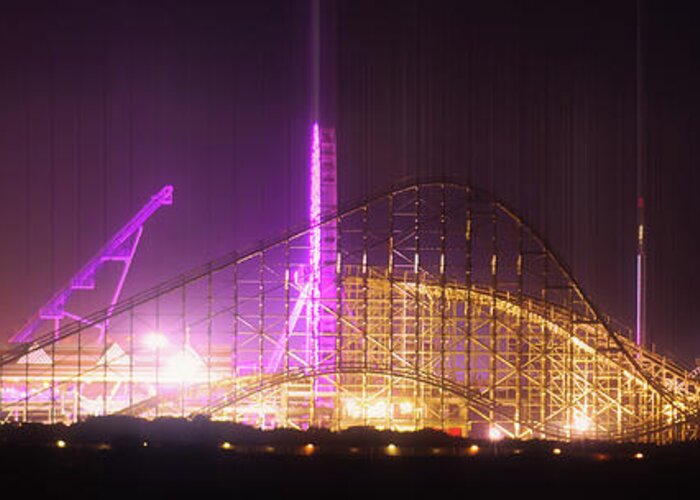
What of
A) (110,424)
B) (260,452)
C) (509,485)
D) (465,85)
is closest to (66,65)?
(465,85)

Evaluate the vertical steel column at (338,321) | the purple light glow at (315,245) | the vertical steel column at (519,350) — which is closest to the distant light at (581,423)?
the vertical steel column at (519,350)

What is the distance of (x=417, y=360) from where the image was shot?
63.8 feet

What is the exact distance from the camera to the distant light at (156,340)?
18922 mm

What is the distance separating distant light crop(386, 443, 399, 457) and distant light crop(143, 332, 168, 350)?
18.0ft

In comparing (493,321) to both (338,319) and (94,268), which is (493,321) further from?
(94,268)

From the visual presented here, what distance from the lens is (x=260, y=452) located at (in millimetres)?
14688

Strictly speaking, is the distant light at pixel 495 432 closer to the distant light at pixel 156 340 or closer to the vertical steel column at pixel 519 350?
the vertical steel column at pixel 519 350

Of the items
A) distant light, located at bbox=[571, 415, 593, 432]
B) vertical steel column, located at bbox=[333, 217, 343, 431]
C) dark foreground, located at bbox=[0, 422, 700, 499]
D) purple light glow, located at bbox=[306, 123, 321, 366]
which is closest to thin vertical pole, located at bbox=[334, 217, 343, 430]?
vertical steel column, located at bbox=[333, 217, 343, 431]

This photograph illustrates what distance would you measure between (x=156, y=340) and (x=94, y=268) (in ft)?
30.6

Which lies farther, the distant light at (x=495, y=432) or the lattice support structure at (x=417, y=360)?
the distant light at (x=495, y=432)

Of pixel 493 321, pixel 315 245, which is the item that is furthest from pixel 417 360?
pixel 315 245

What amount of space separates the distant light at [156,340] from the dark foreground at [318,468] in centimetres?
322

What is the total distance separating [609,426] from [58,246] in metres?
17.0

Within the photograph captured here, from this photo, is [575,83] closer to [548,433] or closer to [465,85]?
[465,85]
